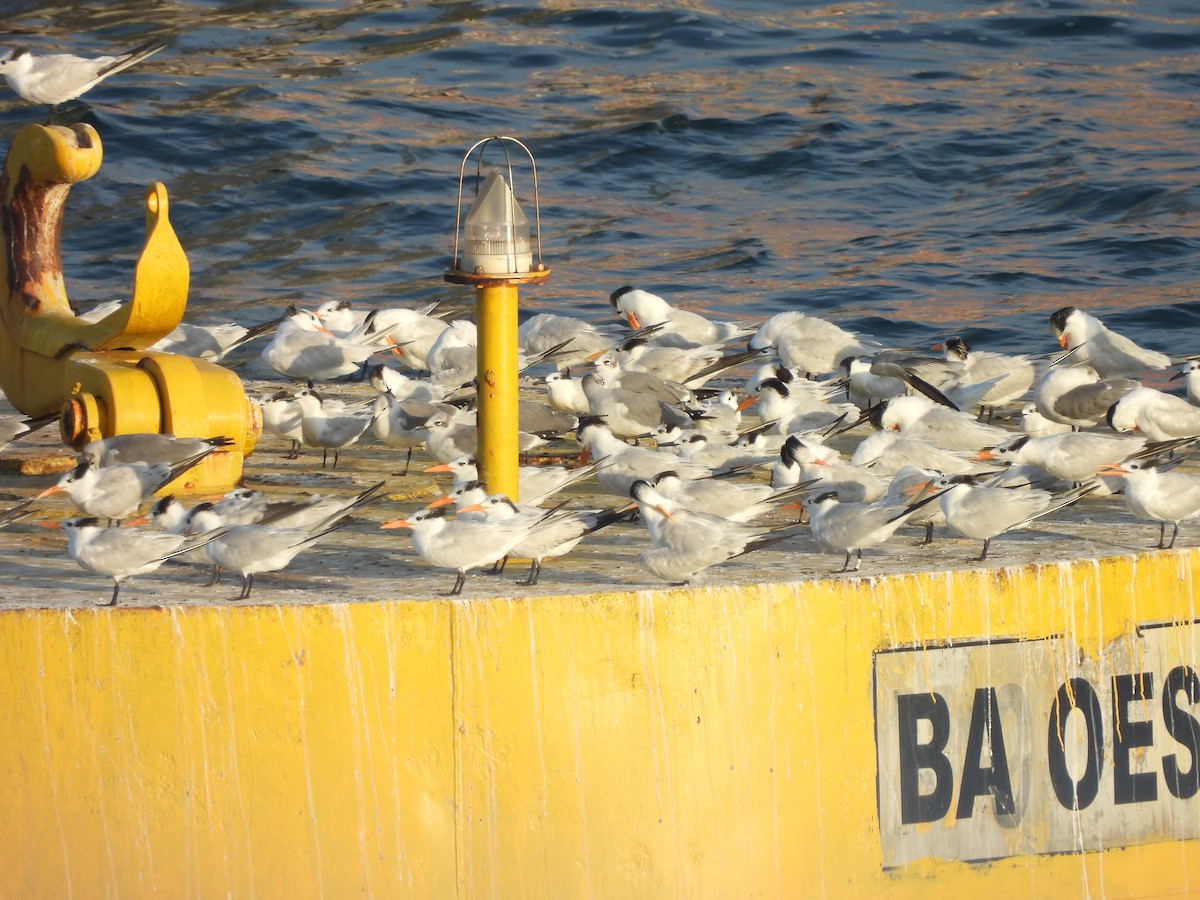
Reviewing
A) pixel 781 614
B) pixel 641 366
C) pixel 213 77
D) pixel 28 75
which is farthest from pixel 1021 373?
pixel 213 77

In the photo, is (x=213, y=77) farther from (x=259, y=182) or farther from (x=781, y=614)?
(x=781, y=614)

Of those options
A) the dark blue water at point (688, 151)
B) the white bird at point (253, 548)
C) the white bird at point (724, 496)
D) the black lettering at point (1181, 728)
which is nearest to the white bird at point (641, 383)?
the white bird at point (724, 496)

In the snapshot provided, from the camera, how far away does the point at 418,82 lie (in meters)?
20.4

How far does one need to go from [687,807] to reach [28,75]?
5.28 meters

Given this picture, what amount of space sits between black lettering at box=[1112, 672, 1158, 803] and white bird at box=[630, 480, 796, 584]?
4.00 feet

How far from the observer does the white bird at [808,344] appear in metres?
10.2

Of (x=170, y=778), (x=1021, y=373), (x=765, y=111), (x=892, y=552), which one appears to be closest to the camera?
(x=170, y=778)

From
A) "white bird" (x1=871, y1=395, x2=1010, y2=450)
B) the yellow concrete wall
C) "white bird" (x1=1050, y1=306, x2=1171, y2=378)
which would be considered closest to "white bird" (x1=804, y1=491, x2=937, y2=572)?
the yellow concrete wall

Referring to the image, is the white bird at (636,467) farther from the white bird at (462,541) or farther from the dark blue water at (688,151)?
the dark blue water at (688,151)

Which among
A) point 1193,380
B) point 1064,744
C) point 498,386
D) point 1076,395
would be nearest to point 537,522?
point 498,386

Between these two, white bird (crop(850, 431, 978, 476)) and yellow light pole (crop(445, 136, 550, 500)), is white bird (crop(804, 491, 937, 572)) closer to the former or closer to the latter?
yellow light pole (crop(445, 136, 550, 500))

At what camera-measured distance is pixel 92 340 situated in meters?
7.08

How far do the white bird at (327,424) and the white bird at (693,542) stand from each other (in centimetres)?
239

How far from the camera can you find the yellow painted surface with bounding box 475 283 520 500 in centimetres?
576
